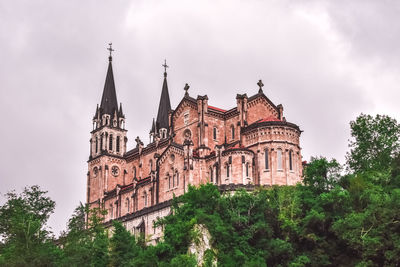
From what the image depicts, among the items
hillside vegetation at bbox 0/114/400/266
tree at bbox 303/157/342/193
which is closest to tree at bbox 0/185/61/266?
hillside vegetation at bbox 0/114/400/266

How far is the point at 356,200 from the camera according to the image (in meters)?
52.6

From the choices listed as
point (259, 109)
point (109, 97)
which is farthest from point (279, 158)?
point (109, 97)

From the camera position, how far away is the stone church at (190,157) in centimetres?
6569

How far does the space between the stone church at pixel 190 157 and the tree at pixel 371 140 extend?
22.2 feet

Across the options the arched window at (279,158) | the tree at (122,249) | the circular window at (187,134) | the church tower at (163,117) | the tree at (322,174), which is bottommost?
the tree at (122,249)

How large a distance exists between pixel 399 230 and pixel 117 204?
141 ft

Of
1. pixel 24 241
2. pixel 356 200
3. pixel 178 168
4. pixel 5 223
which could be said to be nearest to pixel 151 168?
pixel 178 168

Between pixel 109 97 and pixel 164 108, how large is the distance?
13.8m

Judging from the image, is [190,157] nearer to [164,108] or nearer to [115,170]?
[115,170]

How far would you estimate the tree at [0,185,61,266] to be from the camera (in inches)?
2048

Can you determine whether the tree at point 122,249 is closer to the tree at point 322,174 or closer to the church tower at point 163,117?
the tree at point 322,174

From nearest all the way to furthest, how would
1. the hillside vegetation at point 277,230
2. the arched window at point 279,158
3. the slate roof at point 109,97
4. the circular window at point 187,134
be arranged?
the hillside vegetation at point 277,230 < the arched window at point 279,158 < the circular window at point 187,134 < the slate roof at point 109,97

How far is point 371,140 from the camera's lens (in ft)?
201

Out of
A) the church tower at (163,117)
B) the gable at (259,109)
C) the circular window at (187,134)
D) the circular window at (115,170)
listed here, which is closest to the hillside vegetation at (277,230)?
the gable at (259,109)
